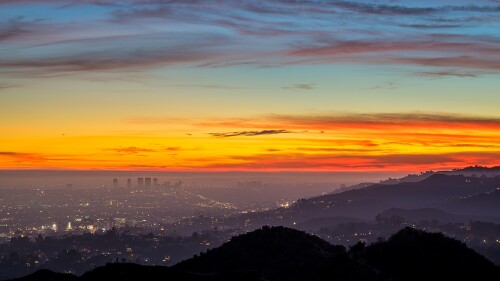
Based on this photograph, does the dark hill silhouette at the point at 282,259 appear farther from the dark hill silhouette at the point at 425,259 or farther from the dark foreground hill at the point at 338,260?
the dark hill silhouette at the point at 425,259

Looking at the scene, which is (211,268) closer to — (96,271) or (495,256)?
(96,271)

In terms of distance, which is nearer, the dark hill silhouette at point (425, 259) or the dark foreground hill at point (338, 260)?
the dark foreground hill at point (338, 260)

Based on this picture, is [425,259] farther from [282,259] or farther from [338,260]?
[282,259]

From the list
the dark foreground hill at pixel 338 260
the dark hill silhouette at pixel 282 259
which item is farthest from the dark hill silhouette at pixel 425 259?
the dark hill silhouette at pixel 282 259

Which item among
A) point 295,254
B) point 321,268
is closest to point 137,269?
point 321,268

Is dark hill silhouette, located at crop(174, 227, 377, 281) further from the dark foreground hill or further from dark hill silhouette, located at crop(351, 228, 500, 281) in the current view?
dark hill silhouette, located at crop(351, 228, 500, 281)

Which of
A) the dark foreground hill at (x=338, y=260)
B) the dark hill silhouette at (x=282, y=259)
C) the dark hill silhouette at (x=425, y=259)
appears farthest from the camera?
the dark hill silhouette at (x=425, y=259)

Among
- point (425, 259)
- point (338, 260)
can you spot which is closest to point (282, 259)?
point (338, 260)
